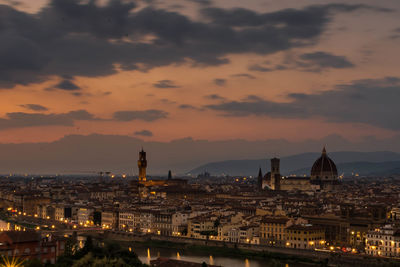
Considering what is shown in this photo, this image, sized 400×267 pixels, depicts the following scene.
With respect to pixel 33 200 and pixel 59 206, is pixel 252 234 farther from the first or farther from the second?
pixel 33 200

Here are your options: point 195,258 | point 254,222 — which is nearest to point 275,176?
point 254,222

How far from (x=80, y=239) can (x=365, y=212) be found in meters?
17.4

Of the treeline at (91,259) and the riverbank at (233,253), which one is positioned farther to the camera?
the riverbank at (233,253)

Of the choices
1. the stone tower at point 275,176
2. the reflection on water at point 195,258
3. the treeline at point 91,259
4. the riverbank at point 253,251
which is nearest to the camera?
the treeline at point 91,259

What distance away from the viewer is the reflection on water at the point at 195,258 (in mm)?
33281

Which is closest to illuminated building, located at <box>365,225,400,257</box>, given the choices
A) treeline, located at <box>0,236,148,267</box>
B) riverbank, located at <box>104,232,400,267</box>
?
riverbank, located at <box>104,232,400,267</box>

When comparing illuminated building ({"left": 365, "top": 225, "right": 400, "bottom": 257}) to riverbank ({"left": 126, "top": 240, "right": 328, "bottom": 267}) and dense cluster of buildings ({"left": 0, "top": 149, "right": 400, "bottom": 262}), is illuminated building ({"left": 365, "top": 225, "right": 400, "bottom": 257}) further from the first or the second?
riverbank ({"left": 126, "top": 240, "right": 328, "bottom": 267})

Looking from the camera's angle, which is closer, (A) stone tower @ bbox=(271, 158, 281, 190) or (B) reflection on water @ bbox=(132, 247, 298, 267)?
(B) reflection on water @ bbox=(132, 247, 298, 267)

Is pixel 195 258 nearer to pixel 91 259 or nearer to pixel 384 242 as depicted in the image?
pixel 384 242

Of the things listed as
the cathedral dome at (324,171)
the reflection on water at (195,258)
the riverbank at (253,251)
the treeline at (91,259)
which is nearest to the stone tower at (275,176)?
the cathedral dome at (324,171)

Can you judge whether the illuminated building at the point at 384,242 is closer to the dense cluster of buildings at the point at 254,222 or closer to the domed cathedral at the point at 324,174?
the dense cluster of buildings at the point at 254,222

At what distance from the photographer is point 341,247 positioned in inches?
1447

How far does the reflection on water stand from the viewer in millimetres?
33281

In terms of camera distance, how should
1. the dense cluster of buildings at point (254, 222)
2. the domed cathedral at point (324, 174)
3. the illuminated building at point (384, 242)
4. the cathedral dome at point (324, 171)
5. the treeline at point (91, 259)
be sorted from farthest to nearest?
the cathedral dome at point (324, 171), the domed cathedral at point (324, 174), the dense cluster of buildings at point (254, 222), the illuminated building at point (384, 242), the treeline at point (91, 259)
